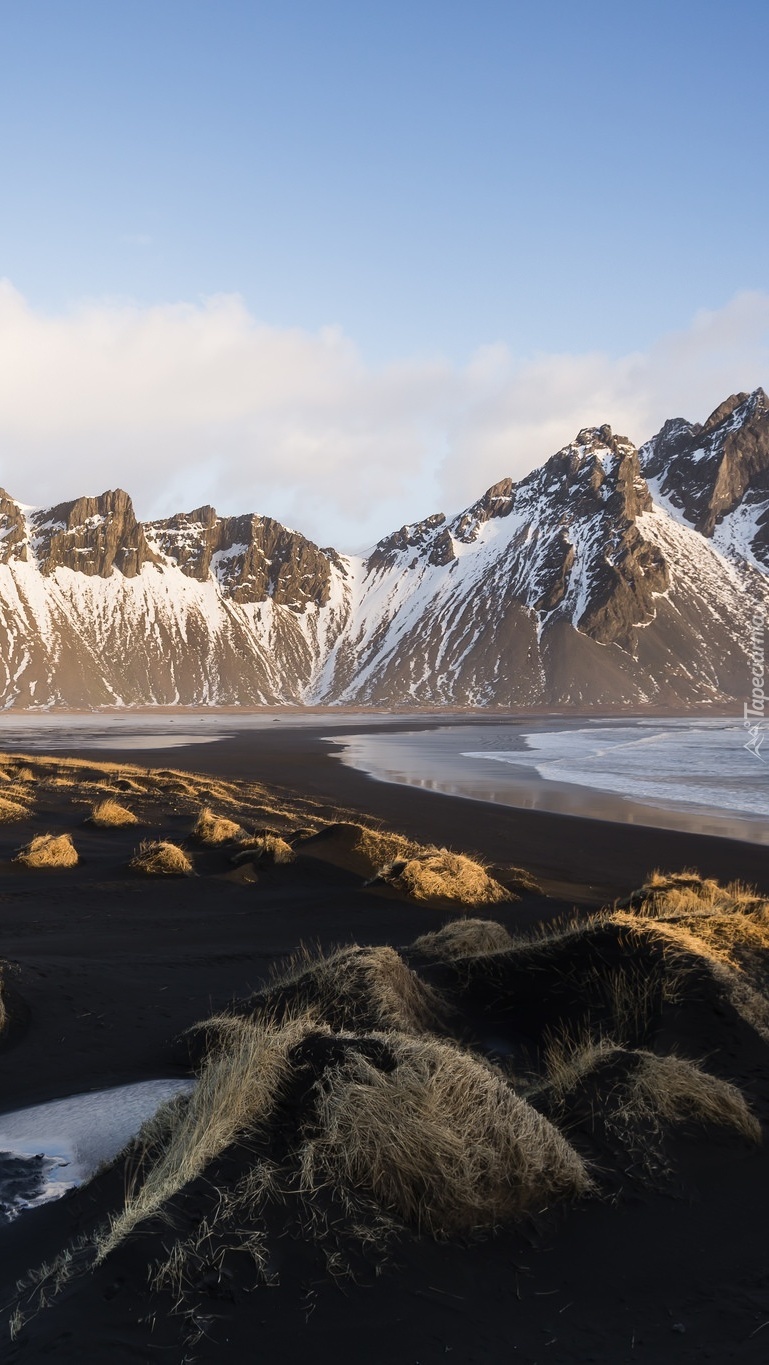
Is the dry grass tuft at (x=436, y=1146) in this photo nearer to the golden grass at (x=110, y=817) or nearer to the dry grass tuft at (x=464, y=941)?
the dry grass tuft at (x=464, y=941)

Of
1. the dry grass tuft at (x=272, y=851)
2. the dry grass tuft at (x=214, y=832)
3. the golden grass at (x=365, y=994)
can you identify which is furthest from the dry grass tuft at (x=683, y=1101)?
the dry grass tuft at (x=214, y=832)

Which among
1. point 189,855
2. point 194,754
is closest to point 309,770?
point 194,754

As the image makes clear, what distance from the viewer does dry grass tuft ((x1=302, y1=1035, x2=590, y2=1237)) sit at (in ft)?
14.0

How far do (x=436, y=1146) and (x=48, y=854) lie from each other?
41.7 ft

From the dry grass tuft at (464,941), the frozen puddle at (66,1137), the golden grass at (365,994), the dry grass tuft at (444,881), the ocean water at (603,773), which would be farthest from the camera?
the ocean water at (603,773)

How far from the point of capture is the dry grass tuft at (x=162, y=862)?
15.1 meters

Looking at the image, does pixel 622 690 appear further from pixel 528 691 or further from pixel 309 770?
pixel 309 770

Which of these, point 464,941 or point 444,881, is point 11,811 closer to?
point 444,881

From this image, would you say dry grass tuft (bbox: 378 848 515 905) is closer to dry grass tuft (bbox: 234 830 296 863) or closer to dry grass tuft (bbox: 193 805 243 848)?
dry grass tuft (bbox: 234 830 296 863)

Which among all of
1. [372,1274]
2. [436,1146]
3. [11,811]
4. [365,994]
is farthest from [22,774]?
[372,1274]

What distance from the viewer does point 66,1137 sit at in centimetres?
561

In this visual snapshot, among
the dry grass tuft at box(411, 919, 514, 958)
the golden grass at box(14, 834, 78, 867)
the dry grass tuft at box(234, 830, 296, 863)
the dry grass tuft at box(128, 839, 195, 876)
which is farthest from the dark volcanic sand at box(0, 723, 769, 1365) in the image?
the dry grass tuft at box(234, 830, 296, 863)

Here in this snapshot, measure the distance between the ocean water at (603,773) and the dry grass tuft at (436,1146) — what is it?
1925cm

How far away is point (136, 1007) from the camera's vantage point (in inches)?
327
